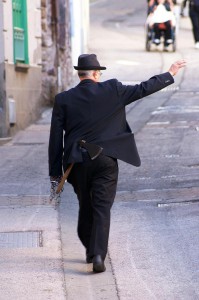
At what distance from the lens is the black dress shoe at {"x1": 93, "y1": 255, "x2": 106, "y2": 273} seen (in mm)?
8648

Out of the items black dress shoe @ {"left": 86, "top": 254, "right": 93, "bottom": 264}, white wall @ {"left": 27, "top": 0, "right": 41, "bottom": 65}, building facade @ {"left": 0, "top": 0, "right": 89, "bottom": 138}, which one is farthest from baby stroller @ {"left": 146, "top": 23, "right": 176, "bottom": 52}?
black dress shoe @ {"left": 86, "top": 254, "right": 93, "bottom": 264}

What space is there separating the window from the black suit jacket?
10.2 metres

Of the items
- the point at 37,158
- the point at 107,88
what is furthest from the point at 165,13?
the point at 107,88

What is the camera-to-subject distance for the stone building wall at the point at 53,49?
21656 mm

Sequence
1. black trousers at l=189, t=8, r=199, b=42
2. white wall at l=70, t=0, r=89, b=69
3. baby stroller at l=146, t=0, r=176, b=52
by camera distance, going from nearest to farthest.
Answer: white wall at l=70, t=0, r=89, b=69 < baby stroller at l=146, t=0, r=176, b=52 < black trousers at l=189, t=8, r=199, b=42

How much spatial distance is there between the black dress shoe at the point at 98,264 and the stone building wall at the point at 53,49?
511 inches

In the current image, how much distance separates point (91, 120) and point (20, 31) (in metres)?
10.9

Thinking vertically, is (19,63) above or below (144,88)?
below

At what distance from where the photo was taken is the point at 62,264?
8930 mm

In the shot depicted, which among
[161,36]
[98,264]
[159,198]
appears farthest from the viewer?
[161,36]

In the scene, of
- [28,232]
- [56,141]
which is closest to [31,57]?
[28,232]

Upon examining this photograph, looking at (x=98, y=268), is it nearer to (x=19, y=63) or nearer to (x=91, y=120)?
(x=91, y=120)

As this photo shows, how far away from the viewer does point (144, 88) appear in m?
8.67

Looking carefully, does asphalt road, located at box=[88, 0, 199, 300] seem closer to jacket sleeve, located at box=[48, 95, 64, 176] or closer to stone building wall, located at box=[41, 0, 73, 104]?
jacket sleeve, located at box=[48, 95, 64, 176]
